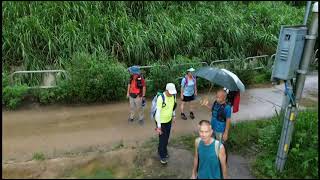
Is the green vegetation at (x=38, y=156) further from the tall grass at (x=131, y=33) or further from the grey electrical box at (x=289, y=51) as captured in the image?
the grey electrical box at (x=289, y=51)

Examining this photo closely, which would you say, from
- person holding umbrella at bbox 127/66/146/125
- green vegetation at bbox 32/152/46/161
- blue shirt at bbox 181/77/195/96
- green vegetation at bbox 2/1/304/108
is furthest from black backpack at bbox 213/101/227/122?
green vegetation at bbox 2/1/304/108

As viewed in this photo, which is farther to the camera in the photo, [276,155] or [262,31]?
[262,31]

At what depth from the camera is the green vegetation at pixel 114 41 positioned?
33.4 ft

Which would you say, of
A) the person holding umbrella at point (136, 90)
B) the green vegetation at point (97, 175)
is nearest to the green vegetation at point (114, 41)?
the person holding umbrella at point (136, 90)

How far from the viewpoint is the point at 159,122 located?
709 cm

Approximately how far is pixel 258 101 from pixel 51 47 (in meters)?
5.58

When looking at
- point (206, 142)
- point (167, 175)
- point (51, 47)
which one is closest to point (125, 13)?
point (51, 47)

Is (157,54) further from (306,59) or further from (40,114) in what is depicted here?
(306,59)

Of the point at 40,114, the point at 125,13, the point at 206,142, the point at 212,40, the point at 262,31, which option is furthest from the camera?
the point at 262,31

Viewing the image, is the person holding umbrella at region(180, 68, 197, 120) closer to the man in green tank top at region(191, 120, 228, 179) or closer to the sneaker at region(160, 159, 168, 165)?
the sneaker at region(160, 159, 168, 165)

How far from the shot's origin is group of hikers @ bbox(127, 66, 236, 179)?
5.08 m

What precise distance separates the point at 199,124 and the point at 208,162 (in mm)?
464

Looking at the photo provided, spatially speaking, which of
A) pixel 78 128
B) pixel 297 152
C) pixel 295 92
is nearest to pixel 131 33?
pixel 78 128

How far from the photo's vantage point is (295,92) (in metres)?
6.60
